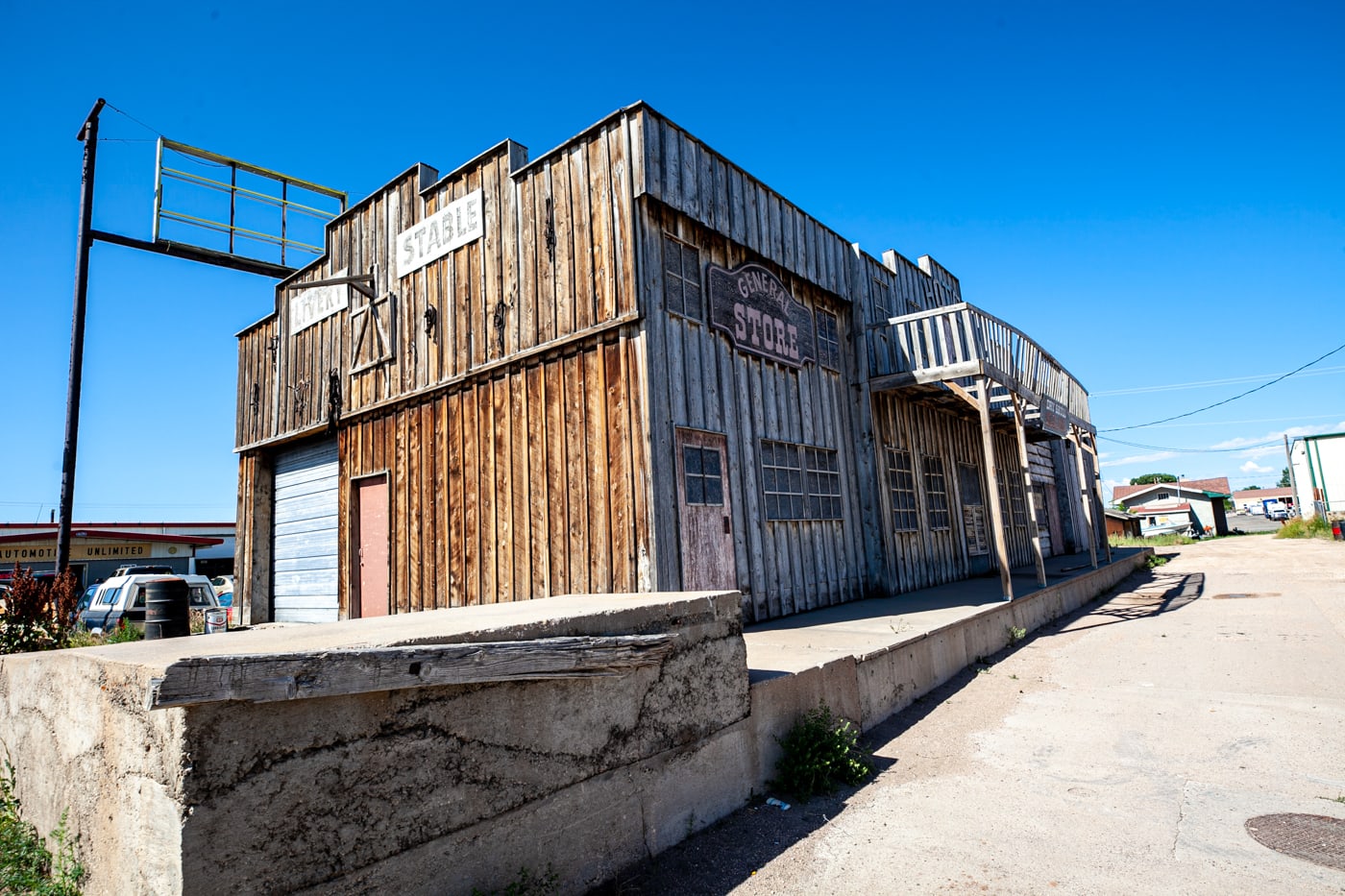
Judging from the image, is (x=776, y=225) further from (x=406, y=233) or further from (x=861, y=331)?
(x=406, y=233)

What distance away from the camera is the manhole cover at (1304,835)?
3141 mm

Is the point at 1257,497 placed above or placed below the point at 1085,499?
above

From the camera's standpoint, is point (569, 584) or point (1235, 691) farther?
point (569, 584)

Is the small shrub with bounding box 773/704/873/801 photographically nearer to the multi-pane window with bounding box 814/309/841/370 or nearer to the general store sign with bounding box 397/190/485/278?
the multi-pane window with bounding box 814/309/841/370

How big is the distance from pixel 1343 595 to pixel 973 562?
5494 millimetres

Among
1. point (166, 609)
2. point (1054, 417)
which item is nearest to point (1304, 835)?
point (166, 609)

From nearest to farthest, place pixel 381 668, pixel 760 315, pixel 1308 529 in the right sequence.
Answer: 1. pixel 381 668
2. pixel 760 315
3. pixel 1308 529

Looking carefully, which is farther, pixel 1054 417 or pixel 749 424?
pixel 1054 417

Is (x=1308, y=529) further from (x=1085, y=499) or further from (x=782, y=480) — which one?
(x=782, y=480)

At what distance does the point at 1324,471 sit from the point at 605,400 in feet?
158

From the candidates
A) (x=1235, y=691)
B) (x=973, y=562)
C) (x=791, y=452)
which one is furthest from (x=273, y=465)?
(x=1235, y=691)

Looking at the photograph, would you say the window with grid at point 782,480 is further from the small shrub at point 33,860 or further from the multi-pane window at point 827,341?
the small shrub at point 33,860

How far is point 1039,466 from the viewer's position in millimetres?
19047

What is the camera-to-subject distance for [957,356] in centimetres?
1030
